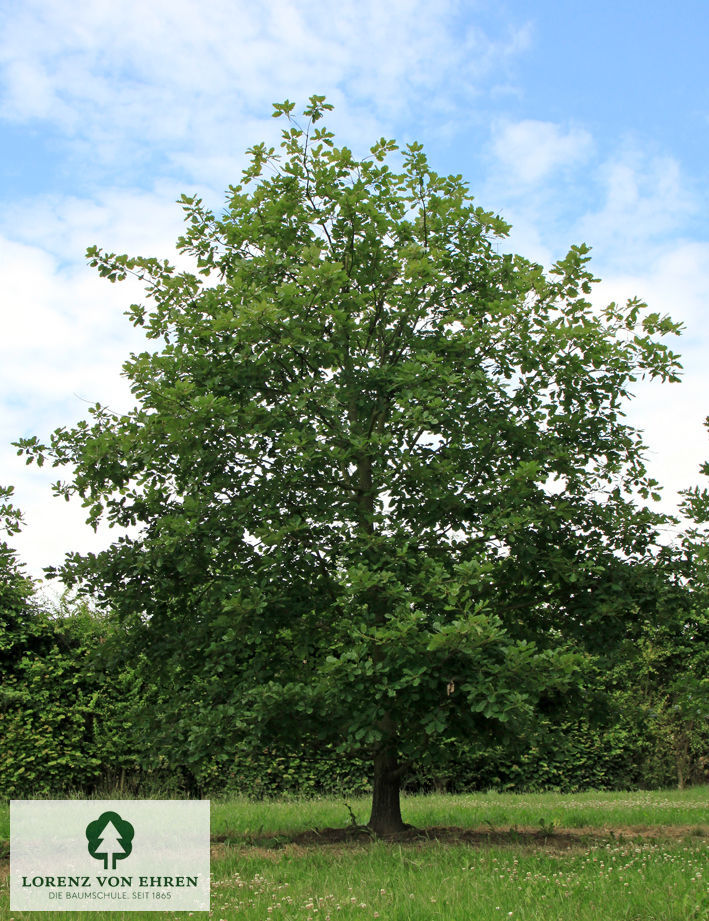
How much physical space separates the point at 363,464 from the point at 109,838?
13.9 ft

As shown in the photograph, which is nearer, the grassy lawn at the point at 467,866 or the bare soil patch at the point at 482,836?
the grassy lawn at the point at 467,866

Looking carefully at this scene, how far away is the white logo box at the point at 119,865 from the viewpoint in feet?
19.7

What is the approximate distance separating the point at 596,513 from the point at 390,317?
3011 mm

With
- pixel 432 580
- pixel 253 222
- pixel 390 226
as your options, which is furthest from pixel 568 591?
pixel 253 222

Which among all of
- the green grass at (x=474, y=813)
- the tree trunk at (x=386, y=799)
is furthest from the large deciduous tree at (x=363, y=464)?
the green grass at (x=474, y=813)

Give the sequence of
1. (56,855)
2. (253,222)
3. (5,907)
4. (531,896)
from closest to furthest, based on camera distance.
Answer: (531,896), (5,907), (56,855), (253,222)

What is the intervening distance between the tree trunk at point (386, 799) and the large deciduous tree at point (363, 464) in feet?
0.10

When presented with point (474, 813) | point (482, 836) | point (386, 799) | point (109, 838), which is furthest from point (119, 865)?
point (474, 813)

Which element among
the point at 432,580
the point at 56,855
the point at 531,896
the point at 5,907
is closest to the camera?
the point at 531,896

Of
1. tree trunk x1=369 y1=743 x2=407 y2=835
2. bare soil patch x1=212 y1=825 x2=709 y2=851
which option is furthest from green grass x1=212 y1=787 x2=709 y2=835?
tree trunk x1=369 y1=743 x2=407 y2=835

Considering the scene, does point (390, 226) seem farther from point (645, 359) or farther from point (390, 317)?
point (645, 359)

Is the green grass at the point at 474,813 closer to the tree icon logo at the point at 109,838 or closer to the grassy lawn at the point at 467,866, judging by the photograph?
the grassy lawn at the point at 467,866

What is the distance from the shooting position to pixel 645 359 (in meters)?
8.93

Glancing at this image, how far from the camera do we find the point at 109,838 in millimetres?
6703
